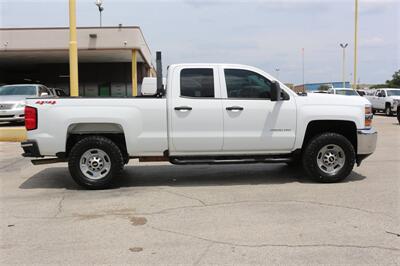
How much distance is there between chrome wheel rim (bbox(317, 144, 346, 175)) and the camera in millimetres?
7910

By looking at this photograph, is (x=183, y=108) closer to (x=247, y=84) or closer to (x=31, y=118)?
(x=247, y=84)

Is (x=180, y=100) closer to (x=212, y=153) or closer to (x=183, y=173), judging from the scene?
(x=212, y=153)

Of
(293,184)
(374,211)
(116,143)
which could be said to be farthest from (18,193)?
(374,211)

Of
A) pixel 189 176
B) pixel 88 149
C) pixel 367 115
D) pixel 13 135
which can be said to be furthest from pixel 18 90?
pixel 367 115

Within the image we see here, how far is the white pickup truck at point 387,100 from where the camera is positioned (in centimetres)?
2752

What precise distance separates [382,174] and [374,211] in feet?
9.10

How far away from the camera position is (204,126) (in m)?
7.59

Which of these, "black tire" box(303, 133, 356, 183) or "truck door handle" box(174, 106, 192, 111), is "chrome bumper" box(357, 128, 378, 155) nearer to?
"black tire" box(303, 133, 356, 183)

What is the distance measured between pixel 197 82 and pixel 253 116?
3.51 feet

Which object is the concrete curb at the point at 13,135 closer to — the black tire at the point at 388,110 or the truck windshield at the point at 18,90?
the truck windshield at the point at 18,90

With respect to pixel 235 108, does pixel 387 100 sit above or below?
above

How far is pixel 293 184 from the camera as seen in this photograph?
784 centimetres

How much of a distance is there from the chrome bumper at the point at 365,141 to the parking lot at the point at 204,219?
54 centimetres

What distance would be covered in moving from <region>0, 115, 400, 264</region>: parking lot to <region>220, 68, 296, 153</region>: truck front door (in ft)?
2.29
